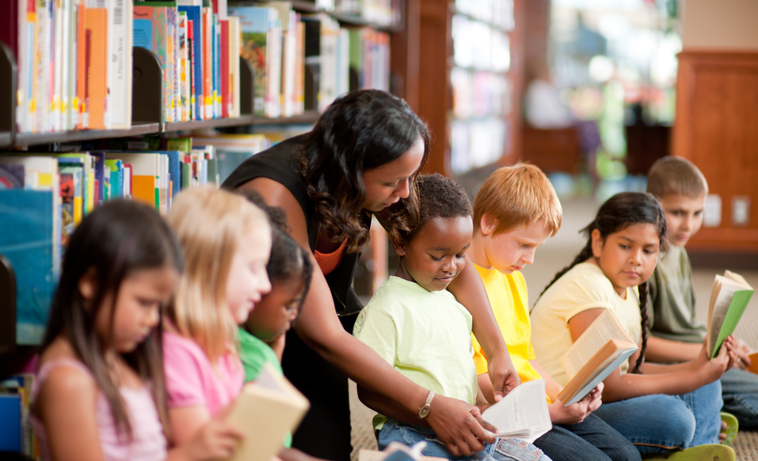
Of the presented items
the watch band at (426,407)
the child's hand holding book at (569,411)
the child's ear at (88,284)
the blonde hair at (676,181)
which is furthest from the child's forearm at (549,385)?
the child's ear at (88,284)

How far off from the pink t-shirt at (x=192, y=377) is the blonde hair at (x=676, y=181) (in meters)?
1.77

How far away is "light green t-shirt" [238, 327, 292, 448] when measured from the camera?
1.12m

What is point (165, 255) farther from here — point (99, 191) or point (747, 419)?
point (747, 419)

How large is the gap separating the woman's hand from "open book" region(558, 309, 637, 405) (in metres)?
0.28

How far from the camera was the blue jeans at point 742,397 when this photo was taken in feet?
7.41

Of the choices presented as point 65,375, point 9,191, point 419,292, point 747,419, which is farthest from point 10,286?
point 747,419

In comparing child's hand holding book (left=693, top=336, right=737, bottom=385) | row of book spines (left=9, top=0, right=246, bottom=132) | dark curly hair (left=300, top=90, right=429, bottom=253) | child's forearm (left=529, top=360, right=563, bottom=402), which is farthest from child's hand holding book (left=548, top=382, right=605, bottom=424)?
row of book spines (left=9, top=0, right=246, bottom=132)

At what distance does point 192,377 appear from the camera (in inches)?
37.9

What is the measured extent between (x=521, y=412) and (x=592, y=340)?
0.35m

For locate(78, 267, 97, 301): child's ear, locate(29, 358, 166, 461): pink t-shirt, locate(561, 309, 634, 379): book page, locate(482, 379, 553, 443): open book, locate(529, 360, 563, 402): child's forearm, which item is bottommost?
locate(529, 360, 563, 402): child's forearm

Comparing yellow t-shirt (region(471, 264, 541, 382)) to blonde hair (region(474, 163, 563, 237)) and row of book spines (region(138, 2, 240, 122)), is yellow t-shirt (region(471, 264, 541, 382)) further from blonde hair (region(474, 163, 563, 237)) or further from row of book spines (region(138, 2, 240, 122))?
row of book spines (region(138, 2, 240, 122))

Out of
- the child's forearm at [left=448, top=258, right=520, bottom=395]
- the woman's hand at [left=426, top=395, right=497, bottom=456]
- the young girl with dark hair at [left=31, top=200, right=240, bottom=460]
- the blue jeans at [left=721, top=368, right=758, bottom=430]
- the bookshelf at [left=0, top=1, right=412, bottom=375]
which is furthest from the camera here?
the blue jeans at [left=721, top=368, right=758, bottom=430]

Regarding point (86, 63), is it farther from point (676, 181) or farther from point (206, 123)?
point (676, 181)

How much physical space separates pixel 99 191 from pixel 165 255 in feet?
1.92
